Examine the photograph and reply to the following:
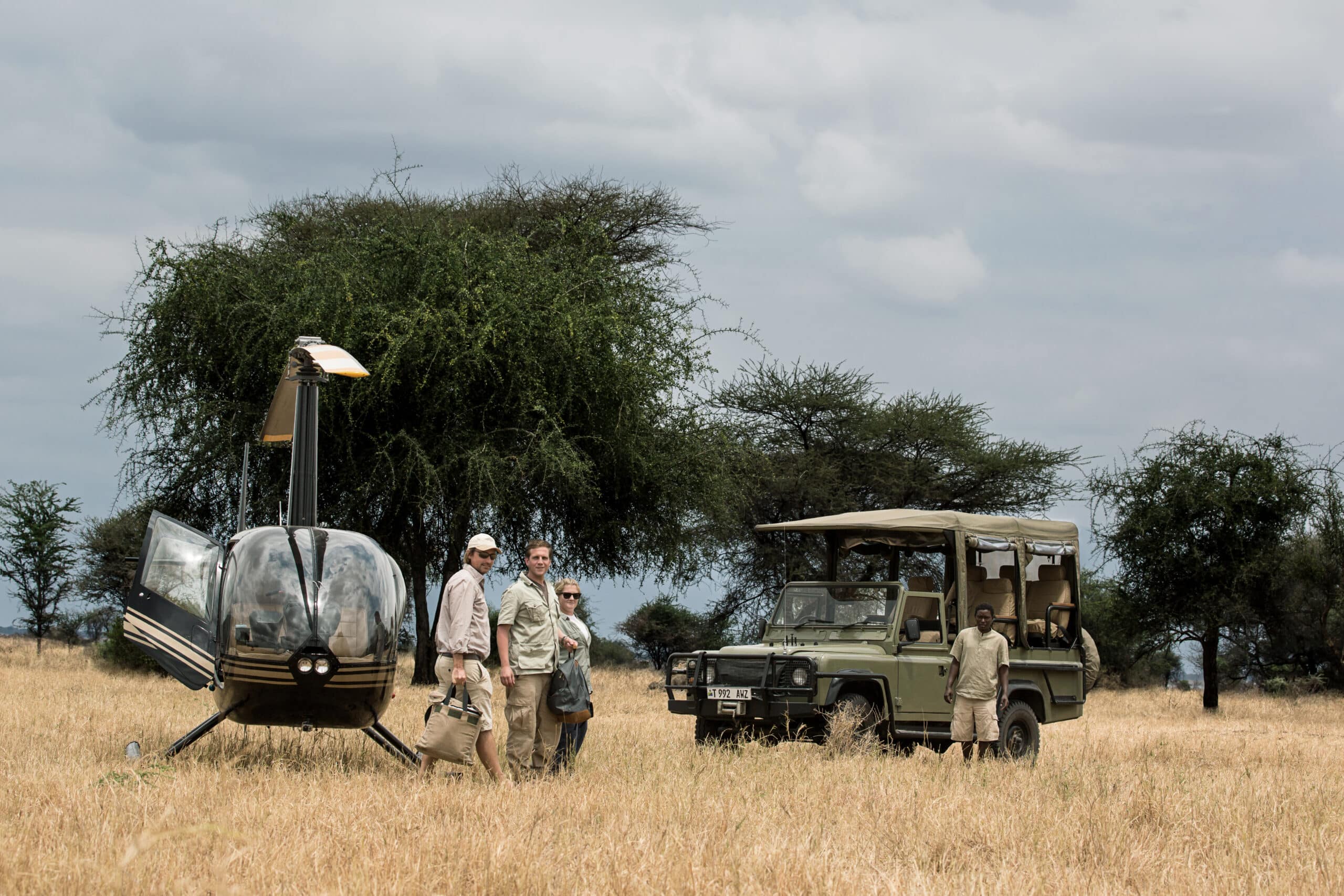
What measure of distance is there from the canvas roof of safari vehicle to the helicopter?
15.0 feet

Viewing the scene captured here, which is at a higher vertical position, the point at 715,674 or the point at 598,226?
the point at 598,226

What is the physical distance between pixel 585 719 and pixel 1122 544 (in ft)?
60.0

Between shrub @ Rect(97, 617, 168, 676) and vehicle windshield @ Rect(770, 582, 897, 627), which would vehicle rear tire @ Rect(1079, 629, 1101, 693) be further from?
shrub @ Rect(97, 617, 168, 676)

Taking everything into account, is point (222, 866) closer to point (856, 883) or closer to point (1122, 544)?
point (856, 883)

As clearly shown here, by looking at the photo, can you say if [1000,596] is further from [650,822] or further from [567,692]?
[650,822]

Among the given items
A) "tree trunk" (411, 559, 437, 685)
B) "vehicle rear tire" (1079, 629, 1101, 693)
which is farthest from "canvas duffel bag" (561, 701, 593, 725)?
"tree trunk" (411, 559, 437, 685)

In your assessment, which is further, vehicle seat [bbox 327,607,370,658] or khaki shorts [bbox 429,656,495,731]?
vehicle seat [bbox 327,607,370,658]

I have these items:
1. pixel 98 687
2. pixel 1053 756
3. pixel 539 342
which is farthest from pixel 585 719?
pixel 98 687

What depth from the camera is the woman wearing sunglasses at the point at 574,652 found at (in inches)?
396

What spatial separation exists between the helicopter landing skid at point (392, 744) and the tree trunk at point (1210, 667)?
18.3 m

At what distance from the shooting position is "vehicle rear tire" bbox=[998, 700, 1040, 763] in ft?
40.5

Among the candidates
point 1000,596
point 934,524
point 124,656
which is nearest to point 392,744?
point 934,524

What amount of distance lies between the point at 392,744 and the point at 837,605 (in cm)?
481

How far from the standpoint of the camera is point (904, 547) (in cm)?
1416
